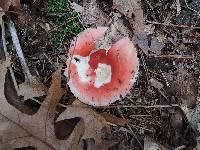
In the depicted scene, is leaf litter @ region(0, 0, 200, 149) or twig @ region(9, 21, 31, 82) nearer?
leaf litter @ region(0, 0, 200, 149)

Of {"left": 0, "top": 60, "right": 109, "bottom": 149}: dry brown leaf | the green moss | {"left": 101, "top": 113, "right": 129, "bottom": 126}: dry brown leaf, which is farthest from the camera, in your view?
the green moss

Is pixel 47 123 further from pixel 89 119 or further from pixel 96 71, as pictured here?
pixel 96 71

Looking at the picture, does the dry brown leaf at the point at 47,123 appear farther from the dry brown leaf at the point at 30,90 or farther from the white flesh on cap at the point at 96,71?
the white flesh on cap at the point at 96,71

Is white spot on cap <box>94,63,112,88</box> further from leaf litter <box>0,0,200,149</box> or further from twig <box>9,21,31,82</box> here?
twig <box>9,21,31,82</box>

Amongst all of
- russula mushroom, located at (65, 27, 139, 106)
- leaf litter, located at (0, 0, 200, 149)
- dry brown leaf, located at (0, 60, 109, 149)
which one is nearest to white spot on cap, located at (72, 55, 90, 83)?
russula mushroom, located at (65, 27, 139, 106)

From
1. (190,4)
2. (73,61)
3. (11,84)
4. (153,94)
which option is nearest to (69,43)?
(73,61)

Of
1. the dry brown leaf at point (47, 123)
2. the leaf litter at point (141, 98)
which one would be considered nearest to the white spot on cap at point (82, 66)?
the leaf litter at point (141, 98)

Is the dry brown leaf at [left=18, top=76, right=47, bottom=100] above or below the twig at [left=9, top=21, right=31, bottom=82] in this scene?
below
